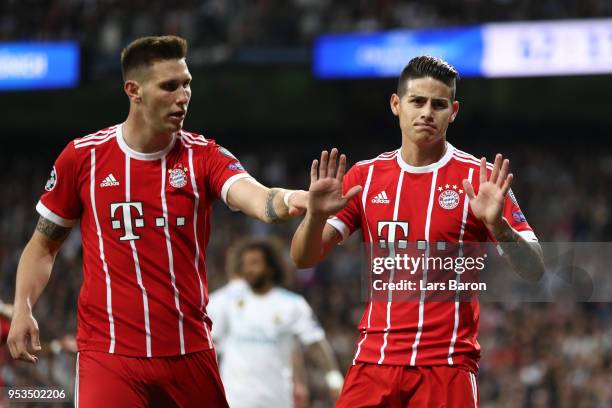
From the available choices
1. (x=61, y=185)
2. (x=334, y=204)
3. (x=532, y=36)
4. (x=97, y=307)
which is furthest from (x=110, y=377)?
(x=532, y=36)

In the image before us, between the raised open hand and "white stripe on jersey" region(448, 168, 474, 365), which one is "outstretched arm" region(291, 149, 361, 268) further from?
"white stripe on jersey" region(448, 168, 474, 365)

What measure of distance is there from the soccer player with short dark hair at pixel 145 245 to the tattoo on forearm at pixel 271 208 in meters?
0.10

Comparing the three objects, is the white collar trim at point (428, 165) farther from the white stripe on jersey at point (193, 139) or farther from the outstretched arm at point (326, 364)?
the outstretched arm at point (326, 364)

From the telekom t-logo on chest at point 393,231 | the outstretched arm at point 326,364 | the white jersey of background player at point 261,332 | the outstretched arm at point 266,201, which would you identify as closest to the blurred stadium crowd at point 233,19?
the white jersey of background player at point 261,332

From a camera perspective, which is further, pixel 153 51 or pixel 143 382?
pixel 153 51

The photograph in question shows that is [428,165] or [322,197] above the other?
[428,165]

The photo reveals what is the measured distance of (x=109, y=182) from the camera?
16.1 feet

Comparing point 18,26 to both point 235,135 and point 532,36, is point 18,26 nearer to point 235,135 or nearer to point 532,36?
point 235,135

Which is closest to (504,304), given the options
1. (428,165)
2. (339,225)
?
(428,165)

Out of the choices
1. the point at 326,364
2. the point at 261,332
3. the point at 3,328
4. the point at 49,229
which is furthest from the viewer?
the point at 261,332

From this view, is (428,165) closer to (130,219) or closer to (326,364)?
(130,219)

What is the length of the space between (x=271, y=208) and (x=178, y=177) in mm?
556

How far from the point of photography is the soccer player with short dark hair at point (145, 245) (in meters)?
4.76

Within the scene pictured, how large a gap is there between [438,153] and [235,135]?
19.8m
